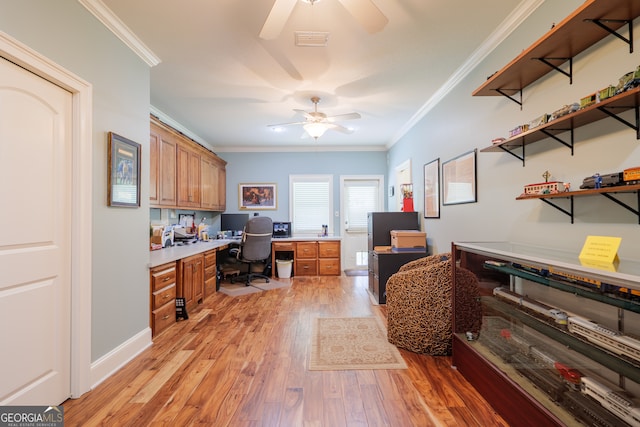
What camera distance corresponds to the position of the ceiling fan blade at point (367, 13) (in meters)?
1.51

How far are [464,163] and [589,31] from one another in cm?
147

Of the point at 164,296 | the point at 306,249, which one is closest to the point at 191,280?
the point at 164,296

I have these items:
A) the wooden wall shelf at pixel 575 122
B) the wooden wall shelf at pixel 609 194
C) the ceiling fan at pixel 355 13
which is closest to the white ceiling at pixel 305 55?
the ceiling fan at pixel 355 13

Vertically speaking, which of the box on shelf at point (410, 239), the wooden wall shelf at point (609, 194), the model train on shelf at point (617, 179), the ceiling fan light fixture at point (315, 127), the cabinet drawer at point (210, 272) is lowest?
the cabinet drawer at point (210, 272)

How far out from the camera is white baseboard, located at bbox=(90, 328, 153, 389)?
190 centimetres

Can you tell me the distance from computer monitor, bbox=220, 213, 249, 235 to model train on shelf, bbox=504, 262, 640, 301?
16.5 ft

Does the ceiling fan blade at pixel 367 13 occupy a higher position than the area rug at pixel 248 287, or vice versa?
the ceiling fan blade at pixel 367 13

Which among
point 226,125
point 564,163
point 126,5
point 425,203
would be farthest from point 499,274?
point 226,125

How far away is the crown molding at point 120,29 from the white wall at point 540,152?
2.96 m

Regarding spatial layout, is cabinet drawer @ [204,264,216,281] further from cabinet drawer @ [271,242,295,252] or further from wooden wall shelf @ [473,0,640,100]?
wooden wall shelf @ [473,0,640,100]

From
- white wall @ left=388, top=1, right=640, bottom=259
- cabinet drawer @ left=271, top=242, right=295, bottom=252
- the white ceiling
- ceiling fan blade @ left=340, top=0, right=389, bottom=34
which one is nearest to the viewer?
white wall @ left=388, top=1, right=640, bottom=259

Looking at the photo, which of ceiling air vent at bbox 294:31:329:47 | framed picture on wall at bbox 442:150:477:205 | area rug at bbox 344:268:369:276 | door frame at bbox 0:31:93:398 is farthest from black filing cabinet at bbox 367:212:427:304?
door frame at bbox 0:31:93:398

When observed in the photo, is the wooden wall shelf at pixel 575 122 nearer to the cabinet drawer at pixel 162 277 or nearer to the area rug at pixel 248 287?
the cabinet drawer at pixel 162 277

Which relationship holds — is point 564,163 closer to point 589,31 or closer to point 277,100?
point 589,31
